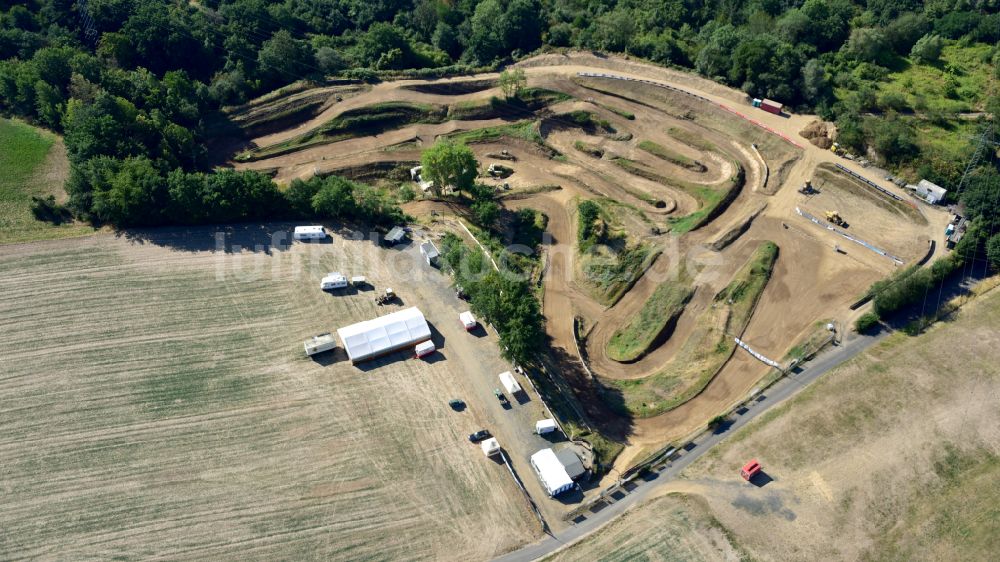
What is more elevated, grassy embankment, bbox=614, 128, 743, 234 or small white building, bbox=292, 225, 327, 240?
grassy embankment, bbox=614, 128, 743, 234

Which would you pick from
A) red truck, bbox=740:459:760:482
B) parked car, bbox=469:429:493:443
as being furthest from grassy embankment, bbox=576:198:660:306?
red truck, bbox=740:459:760:482

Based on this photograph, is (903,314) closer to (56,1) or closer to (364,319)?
(364,319)

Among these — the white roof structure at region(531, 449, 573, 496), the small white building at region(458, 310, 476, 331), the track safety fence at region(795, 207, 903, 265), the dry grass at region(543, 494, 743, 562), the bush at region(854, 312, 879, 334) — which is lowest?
the dry grass at region(543, 494, 743, 562)

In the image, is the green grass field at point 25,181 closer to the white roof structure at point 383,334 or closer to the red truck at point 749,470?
the white roof structure at point 383,334

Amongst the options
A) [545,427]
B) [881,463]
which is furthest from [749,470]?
[545,427]

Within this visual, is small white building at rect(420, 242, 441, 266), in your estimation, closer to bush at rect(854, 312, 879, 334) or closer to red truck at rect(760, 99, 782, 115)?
bush at rect(854, 312, 879, 334)

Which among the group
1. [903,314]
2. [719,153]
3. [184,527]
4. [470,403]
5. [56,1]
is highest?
[56,1]

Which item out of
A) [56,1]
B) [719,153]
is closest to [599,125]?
[719,153]
